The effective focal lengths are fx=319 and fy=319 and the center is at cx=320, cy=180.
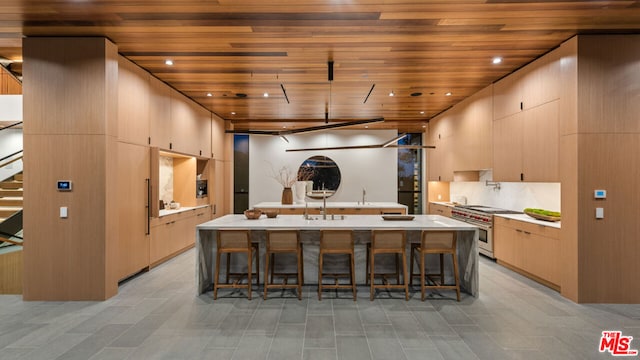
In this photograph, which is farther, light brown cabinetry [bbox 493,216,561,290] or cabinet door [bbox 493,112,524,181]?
cabinet door [bbox 493,112,524,181]

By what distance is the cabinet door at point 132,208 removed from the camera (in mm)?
4189

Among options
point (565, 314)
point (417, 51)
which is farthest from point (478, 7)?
point (565, 314)

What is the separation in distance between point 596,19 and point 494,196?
3.87 m

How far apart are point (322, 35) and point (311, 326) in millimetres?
3107

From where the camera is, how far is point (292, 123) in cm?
859

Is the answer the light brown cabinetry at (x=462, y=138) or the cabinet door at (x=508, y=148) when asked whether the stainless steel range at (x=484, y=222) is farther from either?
the light brown cabinetry at (x=462, y=138)

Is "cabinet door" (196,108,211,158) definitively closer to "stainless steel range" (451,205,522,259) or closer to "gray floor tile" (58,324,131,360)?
"gray floor tile" (58,324,131,360)

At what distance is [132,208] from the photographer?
443 centimetres

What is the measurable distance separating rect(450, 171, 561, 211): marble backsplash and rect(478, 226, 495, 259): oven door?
760 mm

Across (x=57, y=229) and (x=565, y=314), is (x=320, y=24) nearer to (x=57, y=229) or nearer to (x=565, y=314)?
(x=57, y=229)

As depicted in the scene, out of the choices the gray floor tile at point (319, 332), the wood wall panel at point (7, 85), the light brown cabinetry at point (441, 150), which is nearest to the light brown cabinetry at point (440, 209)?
the light brown cabinetry at point (441, 150)

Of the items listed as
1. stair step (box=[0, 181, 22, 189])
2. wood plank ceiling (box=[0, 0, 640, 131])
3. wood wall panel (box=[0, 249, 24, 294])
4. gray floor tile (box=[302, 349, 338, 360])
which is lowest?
gray floor tile (box=[302, 349, 338, 360])

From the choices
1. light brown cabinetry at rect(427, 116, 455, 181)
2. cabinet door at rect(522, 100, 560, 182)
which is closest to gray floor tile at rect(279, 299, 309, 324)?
cabinet door at rect(522, 100, 560, 182)

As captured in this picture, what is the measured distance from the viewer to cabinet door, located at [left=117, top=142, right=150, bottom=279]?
4.19 m
